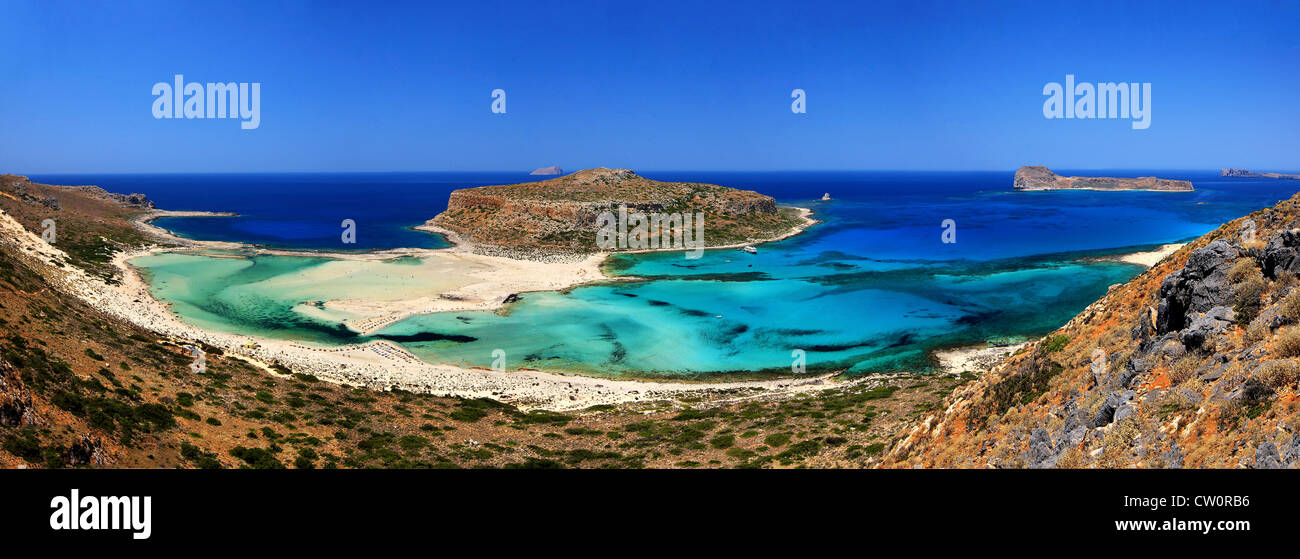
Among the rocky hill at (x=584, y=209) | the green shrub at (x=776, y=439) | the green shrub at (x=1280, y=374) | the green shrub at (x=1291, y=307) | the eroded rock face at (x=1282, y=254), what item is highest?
the rocky hill at (x=584, y=209)

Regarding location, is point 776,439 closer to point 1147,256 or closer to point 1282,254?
point 1282,254

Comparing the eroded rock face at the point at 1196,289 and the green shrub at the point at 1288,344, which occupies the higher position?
the eroded rock face at the point at 1196,289

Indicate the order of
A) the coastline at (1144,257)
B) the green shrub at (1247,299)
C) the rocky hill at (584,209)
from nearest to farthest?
1. the green shrub at (1247,299)
2. the coastline at (1144,257)
3. the rocky hill at (584,209)

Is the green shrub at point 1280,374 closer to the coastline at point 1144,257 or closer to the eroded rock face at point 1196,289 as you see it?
the eroded rock face at point 1196,289

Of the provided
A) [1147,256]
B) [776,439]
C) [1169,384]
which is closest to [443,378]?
[776,439]

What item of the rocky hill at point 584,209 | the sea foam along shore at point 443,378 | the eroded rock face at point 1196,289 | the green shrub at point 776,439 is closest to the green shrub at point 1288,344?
the eroded rock face at point 1196,289
